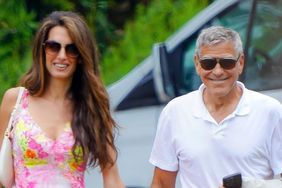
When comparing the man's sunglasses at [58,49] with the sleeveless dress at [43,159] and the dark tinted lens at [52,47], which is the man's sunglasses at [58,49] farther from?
the sleeveless dress at [43,159]

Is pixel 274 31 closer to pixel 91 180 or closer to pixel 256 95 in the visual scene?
pixel 91 180

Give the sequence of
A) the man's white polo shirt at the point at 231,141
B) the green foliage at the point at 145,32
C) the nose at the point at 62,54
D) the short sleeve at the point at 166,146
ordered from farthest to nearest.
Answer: the green foliage at the point at 145,32
the nose at the point at 62,54
the short sleeve at the point at 166,146
the man's white polo shirt at the point at 231,141

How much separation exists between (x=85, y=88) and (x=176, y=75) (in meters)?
2.21

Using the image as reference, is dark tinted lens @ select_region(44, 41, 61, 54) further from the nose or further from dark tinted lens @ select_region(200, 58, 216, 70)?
dark tinted lens @ select_region(200, 58, 216, 70)

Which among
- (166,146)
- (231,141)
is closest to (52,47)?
(166,146)

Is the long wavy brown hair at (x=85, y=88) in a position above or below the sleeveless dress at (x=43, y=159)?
above

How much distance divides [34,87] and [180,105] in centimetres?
61

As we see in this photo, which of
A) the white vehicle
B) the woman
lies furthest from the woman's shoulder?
the white vehicle

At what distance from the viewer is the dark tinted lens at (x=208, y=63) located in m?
4.75

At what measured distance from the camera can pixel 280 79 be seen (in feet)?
22.0

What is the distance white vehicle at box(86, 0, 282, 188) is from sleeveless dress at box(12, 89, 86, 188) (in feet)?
6.32

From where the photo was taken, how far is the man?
470 centimetres

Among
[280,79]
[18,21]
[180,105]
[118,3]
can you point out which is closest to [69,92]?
[180,105]

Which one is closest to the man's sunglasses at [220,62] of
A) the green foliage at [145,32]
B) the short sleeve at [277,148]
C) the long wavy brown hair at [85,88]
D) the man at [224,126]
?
the man at [224,126]
